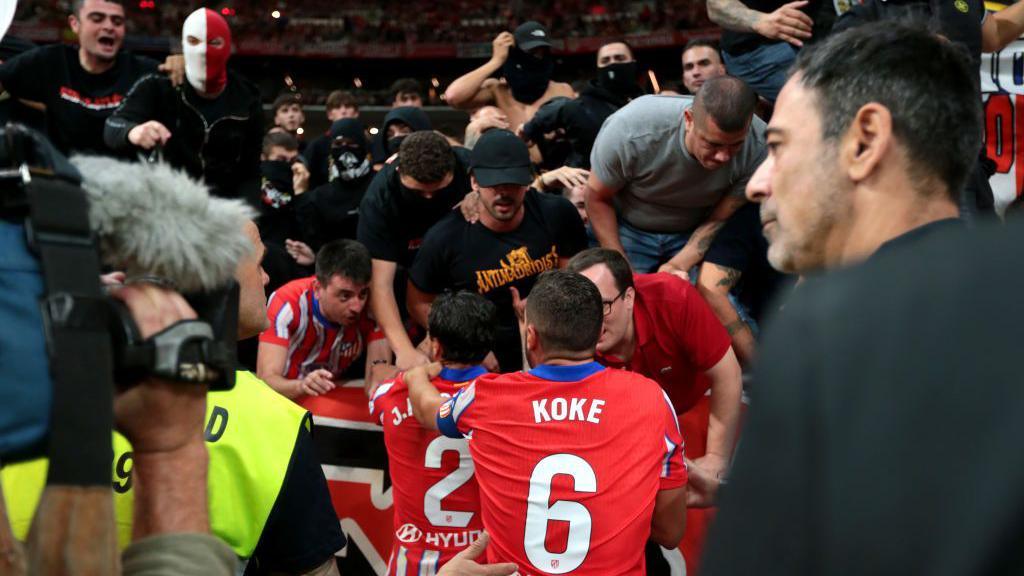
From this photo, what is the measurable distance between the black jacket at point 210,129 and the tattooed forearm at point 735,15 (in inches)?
93.7

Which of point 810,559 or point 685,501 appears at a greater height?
point 810,559

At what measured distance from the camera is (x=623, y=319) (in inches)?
158

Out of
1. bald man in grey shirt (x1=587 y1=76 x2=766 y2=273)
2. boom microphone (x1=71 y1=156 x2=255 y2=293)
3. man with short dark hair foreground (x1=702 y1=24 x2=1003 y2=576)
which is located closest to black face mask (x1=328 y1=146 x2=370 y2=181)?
bald man in grey shirt (x1=587 y1=76 x2=766 y2=273)

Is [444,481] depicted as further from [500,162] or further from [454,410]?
[500,162]

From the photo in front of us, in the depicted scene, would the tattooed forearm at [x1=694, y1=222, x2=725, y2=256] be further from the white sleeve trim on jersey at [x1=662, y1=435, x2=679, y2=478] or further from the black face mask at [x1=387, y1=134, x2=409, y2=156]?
the black face mask at [x1=387, y1=134, x2=409, y2=156]

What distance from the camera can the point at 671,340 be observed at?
414 centimetres

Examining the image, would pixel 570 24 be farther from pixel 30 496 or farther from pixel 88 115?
pixel 30 496

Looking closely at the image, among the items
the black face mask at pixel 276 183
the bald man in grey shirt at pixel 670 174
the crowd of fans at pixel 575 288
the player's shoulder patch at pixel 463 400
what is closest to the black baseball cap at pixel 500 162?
the crowd of fans at pixel 575 288

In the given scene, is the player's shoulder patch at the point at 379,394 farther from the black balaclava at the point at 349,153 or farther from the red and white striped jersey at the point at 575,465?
the black balaclava at the point at 349,153

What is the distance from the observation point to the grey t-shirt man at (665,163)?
4.37 metres

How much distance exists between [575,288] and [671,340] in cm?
80

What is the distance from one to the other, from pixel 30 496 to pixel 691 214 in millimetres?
3399

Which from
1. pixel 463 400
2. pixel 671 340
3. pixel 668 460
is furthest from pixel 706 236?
pixel 463 400

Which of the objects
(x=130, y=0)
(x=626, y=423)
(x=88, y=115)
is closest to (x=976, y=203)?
(x=626, y=423)
